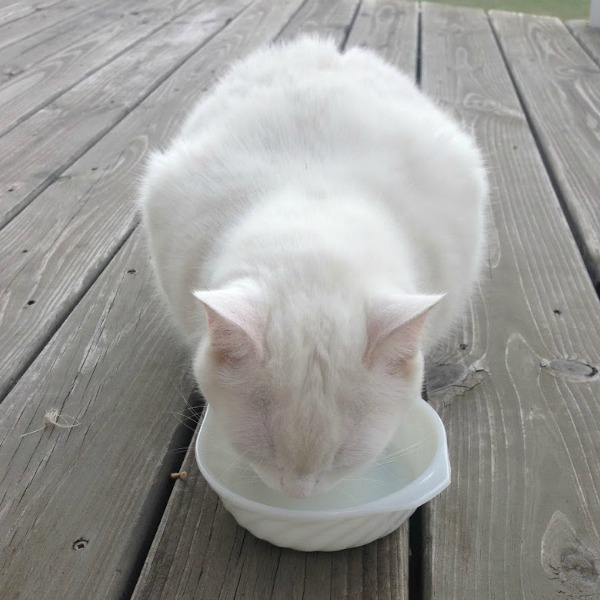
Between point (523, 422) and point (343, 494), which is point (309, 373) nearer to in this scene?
point (343, 494)

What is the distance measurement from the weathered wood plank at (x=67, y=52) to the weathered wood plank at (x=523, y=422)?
75.9 inches

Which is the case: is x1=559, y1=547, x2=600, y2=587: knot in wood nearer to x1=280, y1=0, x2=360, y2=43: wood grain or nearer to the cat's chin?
the cat's chin

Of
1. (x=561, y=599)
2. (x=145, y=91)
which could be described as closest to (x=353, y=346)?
(x=561, y=599)

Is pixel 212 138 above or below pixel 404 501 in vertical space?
above

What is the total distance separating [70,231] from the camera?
205 centimetres

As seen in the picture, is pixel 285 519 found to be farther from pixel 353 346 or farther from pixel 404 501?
pixel 353 346

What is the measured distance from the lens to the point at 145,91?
9.95 feet

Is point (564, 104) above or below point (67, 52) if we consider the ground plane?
below

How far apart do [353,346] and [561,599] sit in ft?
1.73

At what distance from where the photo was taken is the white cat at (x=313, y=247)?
3.14ft

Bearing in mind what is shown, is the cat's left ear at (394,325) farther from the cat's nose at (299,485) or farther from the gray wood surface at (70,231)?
the gray wood surface at (70,231)

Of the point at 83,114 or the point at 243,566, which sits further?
the point at 83,114

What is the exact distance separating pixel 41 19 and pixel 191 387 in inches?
132

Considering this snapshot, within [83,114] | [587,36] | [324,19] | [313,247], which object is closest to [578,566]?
[313,247]
